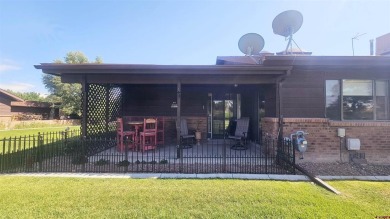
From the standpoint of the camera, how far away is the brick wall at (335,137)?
21.0ft

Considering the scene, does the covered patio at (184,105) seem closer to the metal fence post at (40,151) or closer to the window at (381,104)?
the metal fence post at (40,151)

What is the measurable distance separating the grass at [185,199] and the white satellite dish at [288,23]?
5.40m

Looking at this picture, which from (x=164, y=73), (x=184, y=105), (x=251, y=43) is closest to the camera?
(x=164, y=73)

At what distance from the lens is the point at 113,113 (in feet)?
31.0

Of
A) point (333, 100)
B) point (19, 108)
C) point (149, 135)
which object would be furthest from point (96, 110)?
point (19, 108)

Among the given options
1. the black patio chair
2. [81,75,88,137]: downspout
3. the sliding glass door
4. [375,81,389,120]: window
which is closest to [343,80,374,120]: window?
[375,81,389,120]: window

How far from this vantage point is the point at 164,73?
6.32m

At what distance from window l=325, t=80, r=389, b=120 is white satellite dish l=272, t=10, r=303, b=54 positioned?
240 centimetres

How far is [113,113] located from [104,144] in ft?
6.61

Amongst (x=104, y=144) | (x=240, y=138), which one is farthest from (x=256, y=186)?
(x=104, y=144)

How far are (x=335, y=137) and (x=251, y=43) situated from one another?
5.68m

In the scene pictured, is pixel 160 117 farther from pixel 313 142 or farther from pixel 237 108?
pixel 313 142

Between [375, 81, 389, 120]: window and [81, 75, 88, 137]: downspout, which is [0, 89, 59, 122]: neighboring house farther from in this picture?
[375, 81, 389, 120]: window

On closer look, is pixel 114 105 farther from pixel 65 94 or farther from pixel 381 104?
pixel 65 94
